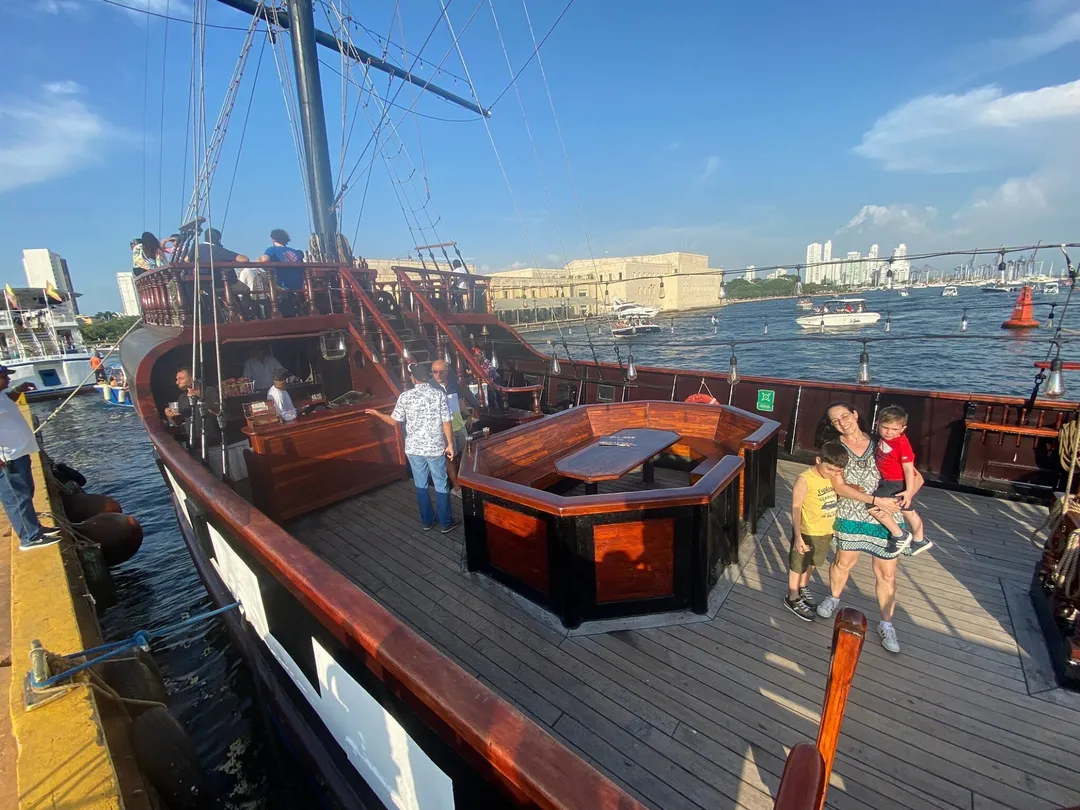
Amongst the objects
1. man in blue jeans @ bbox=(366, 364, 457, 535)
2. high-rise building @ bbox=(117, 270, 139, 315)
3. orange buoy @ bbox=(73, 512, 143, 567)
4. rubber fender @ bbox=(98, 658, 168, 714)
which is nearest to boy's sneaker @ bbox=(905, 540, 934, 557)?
man in blue jeans @ bbox=(366, 364, 457, 535)

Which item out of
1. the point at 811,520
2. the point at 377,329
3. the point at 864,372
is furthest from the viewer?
the point at 377,329

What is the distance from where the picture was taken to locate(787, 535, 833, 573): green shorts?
328 cm

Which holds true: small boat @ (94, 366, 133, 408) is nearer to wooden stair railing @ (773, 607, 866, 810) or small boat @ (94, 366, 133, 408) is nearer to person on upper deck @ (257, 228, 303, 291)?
person on upper deck @ (257, 228, 303, 291)

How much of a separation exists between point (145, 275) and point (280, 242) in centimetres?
206

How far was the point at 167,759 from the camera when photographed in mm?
2982

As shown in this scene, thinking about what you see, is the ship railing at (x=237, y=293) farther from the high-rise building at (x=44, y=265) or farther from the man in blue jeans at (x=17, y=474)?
the high-rise building at (x=44, y=265)

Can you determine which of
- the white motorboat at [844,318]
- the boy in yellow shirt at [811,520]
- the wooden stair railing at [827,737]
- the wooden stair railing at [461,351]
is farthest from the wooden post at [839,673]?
the white motorboat at [844,318]

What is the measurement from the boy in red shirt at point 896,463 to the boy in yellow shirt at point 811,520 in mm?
294

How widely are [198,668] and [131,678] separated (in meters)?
2.32

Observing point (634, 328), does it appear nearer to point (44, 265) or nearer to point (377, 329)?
point (377, 329)

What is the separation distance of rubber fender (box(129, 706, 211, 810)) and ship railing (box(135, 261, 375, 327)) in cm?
441

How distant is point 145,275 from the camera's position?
7707 mm

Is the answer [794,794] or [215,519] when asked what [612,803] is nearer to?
[794,794]

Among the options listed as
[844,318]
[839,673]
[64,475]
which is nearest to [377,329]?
[64,475]
